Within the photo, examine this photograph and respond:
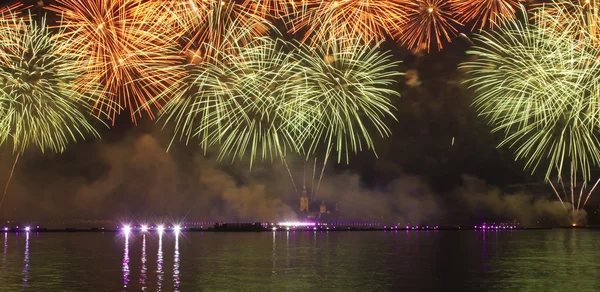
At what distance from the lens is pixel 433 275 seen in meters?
43.5

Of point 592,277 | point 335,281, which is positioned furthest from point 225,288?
point 592,277

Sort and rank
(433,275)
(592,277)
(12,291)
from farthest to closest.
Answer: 1. (433,275)
2. (592,277)
3. (12,291)

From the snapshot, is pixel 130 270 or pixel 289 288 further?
pixel 130 270

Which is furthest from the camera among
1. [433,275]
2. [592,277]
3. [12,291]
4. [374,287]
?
[433,275]

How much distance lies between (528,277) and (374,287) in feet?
41.3

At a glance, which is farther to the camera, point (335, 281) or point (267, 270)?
point (267, 270)

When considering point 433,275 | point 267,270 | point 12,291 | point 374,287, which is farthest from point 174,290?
point 433,275

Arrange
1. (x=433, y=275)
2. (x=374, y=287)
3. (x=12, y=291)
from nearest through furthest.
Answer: (x=12, y=291), (x=374, y=287), (x=433, y=275)

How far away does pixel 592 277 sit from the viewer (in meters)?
40.6

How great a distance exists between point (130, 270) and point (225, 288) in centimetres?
1502

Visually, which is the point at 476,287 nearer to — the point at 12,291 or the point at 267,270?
the point at 267,270

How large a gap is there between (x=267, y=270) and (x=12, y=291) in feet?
59.1

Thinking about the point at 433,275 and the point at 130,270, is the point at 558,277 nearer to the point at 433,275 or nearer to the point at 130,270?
the point at 433,275

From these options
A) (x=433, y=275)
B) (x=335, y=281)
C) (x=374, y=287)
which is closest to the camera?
(x=374, y=287)
